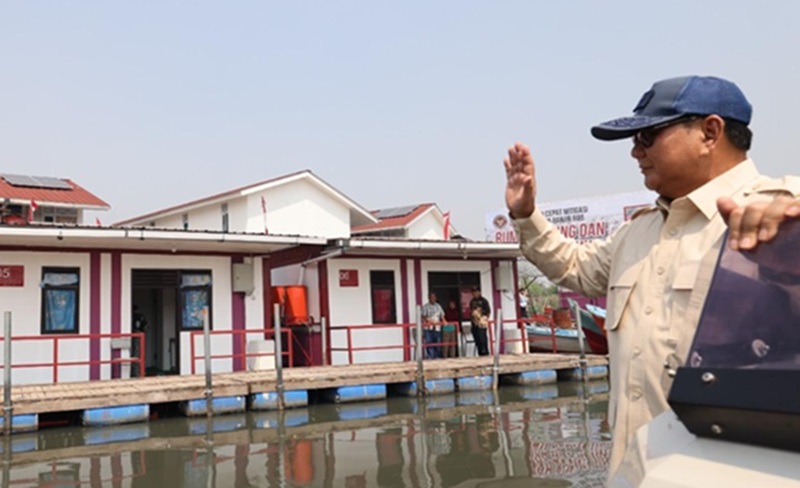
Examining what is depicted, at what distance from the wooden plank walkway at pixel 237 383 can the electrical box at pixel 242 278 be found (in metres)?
2.19

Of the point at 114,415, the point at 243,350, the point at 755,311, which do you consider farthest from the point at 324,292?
the point at 755,311

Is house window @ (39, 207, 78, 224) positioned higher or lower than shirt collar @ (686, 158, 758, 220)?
higher

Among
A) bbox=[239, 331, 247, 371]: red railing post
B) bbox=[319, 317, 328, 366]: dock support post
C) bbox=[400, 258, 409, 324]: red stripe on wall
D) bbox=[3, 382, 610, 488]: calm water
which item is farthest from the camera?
bbox=[400, 258, 409, 324]: red stripe on wall

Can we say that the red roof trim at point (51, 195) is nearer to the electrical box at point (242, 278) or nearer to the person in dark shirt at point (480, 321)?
the electrical box at point (242, 278)

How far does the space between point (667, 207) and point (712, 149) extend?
0.19 metres

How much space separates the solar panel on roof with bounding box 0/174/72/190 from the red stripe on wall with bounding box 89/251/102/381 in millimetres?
10578

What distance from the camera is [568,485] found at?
5.98 metres

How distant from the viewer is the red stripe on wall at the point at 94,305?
1269 centimetres

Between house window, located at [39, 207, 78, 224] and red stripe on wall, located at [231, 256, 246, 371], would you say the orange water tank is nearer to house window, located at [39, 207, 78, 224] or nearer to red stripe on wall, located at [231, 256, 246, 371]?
red stripe on wall, located at [231, 256, 246, 371]

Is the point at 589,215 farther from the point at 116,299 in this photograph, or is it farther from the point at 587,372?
the point at 116,299

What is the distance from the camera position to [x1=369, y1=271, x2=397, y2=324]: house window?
52.0 ft

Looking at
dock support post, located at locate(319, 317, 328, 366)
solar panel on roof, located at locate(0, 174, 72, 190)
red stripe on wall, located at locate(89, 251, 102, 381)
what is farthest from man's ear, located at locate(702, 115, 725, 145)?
solar panel on roof, located at locate(0, 174, 72, 190)

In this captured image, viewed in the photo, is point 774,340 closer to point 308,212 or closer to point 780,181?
point 780,181

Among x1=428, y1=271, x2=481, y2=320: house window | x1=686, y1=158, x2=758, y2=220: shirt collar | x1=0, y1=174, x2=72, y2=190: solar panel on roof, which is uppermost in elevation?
x1=0, y1=174, x2=72, y2=190: solar panel on roof
